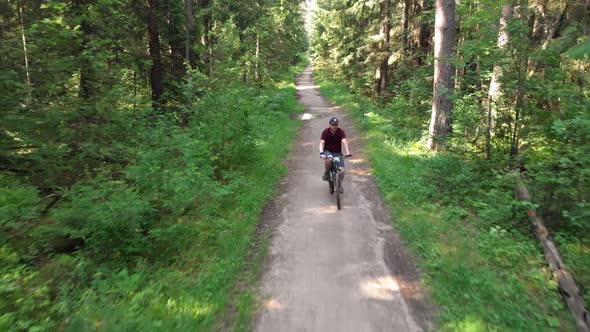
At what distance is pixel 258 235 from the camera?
24.1 ft

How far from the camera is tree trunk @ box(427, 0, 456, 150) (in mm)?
10969

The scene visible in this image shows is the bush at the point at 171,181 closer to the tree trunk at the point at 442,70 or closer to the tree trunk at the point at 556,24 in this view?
the tree trunk at the point at 442,70

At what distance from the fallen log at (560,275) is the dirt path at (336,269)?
195cm

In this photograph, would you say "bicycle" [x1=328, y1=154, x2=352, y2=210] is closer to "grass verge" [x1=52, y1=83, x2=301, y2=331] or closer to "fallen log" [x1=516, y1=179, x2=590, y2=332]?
"grass verge" [x1=52, y1=83, x2=301, y2=331]

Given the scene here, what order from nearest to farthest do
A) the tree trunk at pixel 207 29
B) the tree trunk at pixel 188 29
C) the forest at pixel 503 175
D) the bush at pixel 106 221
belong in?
the forest at pixel 503 175 < the bush at pixel 106 221 < the tree trunk at pixel 188 29 < the tree trunk at pixel 207 29

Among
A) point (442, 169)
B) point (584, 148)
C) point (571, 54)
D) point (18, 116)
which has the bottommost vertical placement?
point (442, 169)

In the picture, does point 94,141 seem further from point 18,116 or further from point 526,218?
point 526,218

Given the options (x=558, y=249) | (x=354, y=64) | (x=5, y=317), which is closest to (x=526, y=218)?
(x=558, y=249)

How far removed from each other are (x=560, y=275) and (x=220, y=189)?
5.99 m

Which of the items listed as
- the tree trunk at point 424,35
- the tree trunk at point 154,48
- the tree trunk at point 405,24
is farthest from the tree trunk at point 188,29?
the tree trunk at point 424,35

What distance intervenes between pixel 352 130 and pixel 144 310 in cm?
1412

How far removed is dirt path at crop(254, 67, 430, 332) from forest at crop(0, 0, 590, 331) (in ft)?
1.18

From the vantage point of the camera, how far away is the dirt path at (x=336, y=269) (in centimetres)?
486

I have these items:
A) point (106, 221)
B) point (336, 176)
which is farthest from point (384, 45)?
point (106, 221)
